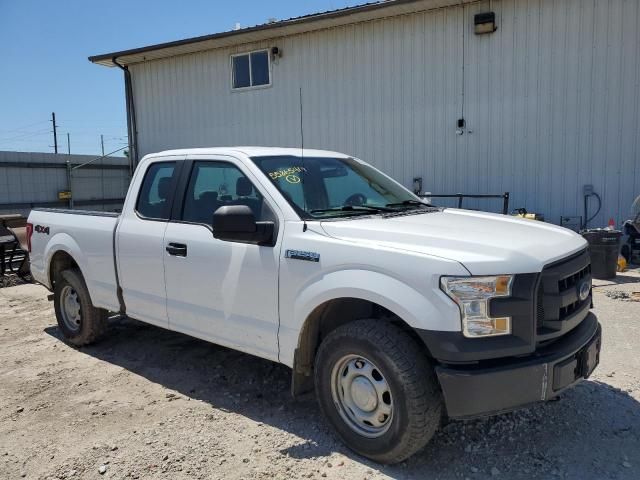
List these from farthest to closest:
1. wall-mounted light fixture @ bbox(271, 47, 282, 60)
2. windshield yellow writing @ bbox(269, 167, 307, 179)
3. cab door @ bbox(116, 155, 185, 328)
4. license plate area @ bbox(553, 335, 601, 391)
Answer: wall-mounted light fixture @ bbox(271, 47, 282, 60) → cab door @ bbox(116, 155, 185, 328) → windshield yellow writing @ bbox(269, 167, 307, 179) → license plate area @ bbox(553, 335, 601, 391)

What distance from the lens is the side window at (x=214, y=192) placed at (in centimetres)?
403

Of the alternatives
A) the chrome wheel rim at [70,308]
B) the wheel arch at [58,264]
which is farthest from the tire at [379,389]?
the wheel arch at [58,264]

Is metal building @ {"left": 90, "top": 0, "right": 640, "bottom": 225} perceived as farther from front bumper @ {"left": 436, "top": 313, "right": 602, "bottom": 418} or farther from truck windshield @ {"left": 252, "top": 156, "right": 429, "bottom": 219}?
front bumper @ {"left": 436, "top": 313, "right": 602, "bottom": 418}

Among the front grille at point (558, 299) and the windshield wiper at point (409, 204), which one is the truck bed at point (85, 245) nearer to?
the windshield wiper at point (409, 204)

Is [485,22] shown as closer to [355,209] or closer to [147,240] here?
[355,209]

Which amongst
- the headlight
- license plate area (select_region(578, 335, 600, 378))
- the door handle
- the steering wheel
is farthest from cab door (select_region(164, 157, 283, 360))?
license plate area (select_region(578, 335, 600, 378))

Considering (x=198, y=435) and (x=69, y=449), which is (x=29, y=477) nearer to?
(x=69, y=449)

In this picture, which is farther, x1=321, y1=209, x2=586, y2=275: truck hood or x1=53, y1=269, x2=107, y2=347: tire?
x1=53, y1=269, x2=107, y2=347: tire

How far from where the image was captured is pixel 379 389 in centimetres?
320

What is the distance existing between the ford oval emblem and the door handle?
8.90ft

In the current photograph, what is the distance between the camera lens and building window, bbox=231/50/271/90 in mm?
12773

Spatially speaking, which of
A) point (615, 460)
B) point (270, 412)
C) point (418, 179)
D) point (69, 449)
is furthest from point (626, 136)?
point (69, 449)

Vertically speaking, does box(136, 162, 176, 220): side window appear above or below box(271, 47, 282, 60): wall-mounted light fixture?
below

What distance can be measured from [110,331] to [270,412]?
2897 mm
